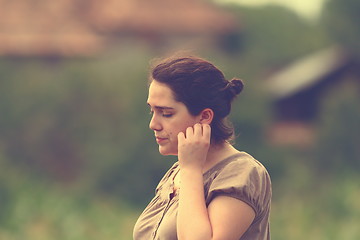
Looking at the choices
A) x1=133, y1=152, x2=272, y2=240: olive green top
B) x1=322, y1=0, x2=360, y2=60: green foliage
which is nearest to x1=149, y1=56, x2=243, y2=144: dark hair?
x1=133, y1=152, x2=272, y2=240: olive green top

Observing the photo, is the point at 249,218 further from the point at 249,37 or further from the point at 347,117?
the point at 249,37

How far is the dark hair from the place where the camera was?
3.62 metres

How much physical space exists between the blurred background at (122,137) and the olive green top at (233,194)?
36.9ft

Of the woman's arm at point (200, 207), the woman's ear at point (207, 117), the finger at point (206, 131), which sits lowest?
the woman's arm at point (200, 207)

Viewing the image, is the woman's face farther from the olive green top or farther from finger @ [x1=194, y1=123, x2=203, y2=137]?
the olive green top

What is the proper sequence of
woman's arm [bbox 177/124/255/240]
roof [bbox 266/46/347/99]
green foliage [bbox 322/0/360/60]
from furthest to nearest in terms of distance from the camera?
roof [bbox 266/46/347/99]
green foliage [bbox 322/0/360/60]
woman's arm [bbox 177/124/255/240]

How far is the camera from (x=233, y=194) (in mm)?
3504

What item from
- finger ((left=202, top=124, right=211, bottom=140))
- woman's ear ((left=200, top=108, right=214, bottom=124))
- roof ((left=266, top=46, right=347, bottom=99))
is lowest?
roof ((left=266, top=46, right=347, bottom=99))

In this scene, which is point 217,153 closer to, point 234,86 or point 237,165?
point 237,165

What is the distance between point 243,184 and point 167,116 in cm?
37

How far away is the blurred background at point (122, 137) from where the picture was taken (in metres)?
19.9

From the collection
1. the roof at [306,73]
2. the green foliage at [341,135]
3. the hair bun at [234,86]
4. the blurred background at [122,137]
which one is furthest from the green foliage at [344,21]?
the hair bun at [234,86]

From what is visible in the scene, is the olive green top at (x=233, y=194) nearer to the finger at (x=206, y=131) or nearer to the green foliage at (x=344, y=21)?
the finger at (x=206, y=131)

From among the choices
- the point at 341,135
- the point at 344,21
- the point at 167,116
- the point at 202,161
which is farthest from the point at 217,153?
the point at 344,21
